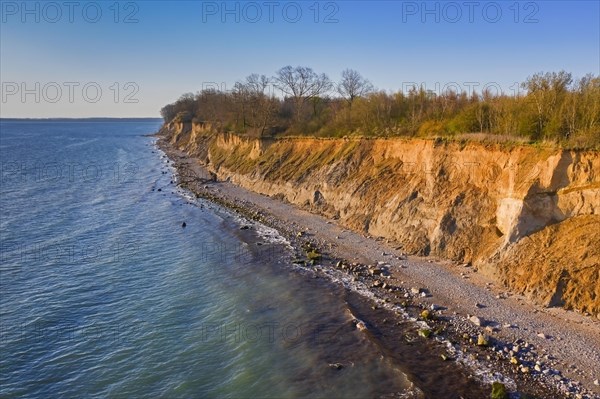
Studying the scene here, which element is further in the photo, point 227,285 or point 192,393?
point 227,285

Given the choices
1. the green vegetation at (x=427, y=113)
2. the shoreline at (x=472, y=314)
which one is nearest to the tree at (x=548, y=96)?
the green vegetation at (x=427, y=113)

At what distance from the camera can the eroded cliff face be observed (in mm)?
21281

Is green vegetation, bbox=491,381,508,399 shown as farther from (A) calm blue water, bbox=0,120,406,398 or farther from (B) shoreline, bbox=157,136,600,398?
(A) calm blue water, bbox=0,120,406,398

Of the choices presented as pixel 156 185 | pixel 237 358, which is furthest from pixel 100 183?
pixel 237 358

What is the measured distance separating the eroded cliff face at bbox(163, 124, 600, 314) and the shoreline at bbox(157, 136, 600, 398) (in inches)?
58.3

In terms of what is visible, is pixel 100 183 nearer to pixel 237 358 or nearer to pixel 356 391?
pixel 237 358

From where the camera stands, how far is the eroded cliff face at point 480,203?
21.3 meters

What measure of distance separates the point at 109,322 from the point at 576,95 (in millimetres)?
31564

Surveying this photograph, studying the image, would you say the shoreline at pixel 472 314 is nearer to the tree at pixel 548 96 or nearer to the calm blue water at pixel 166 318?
the calm blue water at pixel 166 318

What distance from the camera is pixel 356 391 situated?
15062 mm

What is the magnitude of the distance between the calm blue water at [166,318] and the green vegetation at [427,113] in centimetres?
1806

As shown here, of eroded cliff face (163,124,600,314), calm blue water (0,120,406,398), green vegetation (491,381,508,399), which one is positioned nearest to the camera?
green vegetation (491,381,508,399)

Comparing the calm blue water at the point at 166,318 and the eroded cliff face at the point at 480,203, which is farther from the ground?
the eroded cliff face at the point at 480,203

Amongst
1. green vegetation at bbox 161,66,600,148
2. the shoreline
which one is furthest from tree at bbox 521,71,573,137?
the shoreline
